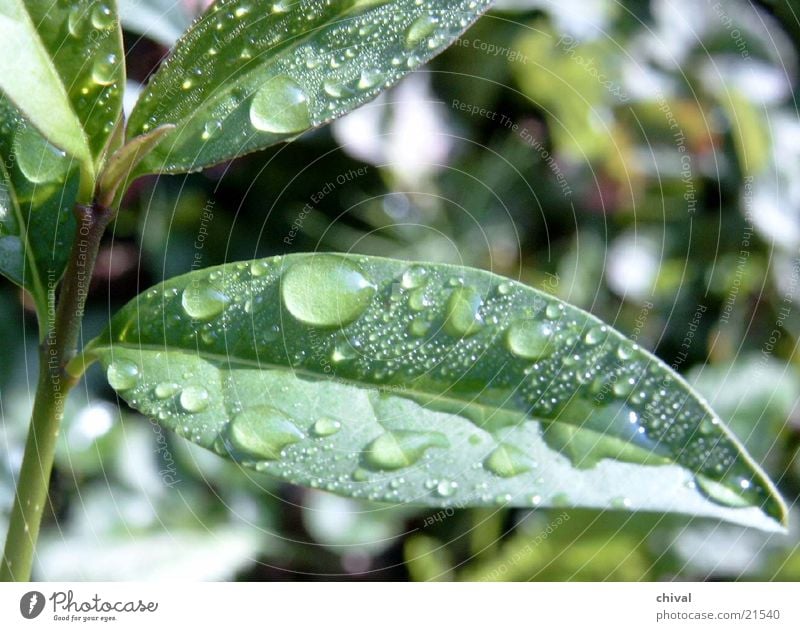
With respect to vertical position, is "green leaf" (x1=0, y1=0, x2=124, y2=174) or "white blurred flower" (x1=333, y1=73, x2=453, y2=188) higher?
"green leaf" (x1=0, y1=0, x2=124, y2=174)

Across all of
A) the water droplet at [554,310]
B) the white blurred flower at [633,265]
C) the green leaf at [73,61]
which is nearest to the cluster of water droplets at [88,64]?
the green leaf at [73,61]

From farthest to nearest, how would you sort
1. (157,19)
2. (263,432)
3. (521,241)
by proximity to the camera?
(521,241)
(157,19)
(263,432)

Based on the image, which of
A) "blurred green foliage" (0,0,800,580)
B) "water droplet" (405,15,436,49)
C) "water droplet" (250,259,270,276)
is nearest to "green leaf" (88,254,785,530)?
"water droplet" (250,259,270,276)

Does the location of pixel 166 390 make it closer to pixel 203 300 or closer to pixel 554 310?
pixel 203 300

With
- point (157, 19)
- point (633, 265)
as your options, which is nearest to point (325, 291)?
point (157, 19)

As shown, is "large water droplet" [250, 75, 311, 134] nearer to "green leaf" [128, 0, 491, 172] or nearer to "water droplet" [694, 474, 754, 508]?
"green leaf" [128, 0, 491, 172]

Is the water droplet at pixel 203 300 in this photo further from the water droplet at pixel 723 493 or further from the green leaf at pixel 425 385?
the water droplet at pixel 723 493

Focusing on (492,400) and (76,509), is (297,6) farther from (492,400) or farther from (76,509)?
(76,509)
